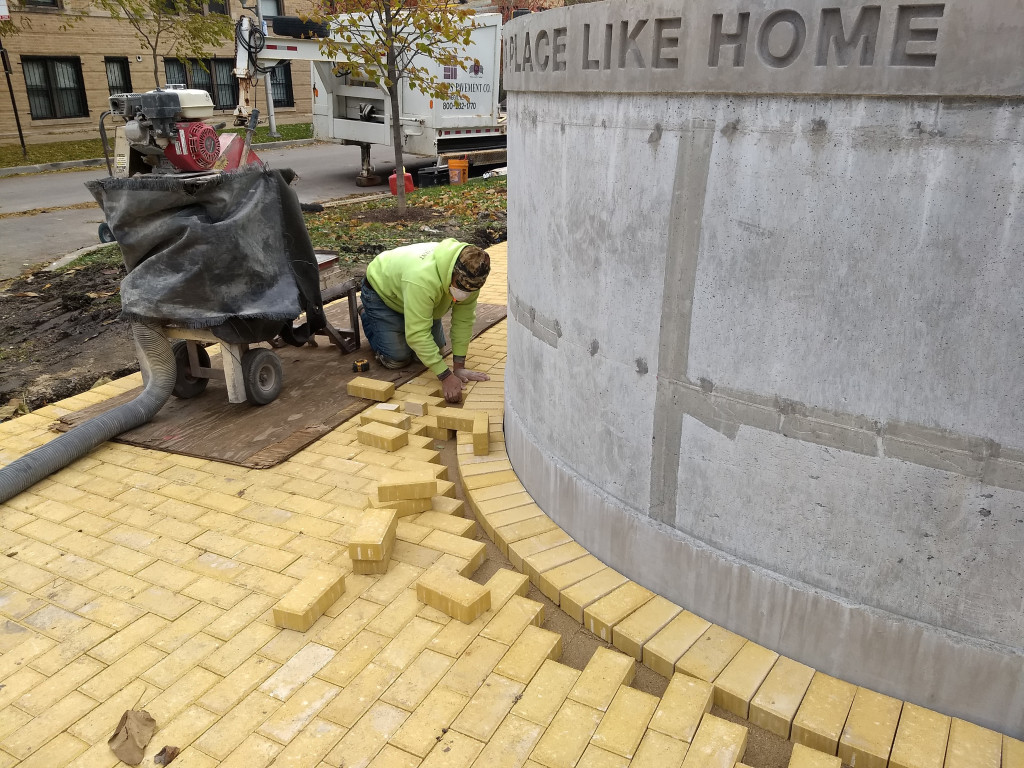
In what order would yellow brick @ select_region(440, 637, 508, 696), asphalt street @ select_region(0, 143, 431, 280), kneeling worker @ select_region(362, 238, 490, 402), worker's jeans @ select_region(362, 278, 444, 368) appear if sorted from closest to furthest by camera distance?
1. yellow brick @ select_region(440, 637, 508, 696)
2. kneeling worker @ select_region(362, 238, 490, 402)
3. worker's jeans @ select_region(362, 278, 444, 368)
4. asphalt street @ select_region(0, 143, 431, 280)

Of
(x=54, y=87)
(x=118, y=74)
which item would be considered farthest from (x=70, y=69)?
(x=118, y=74)

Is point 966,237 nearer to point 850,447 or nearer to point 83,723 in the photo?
point 850,447

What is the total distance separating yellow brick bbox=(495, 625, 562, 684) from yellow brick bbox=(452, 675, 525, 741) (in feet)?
0.12

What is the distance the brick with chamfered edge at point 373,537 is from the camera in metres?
3.27

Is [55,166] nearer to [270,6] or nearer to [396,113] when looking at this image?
[396,113]

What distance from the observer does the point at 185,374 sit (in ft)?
16.7

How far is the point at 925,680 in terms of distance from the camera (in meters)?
2.47

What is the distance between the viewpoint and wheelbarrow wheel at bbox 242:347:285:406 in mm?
4840

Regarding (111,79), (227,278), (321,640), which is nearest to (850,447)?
(321,640)

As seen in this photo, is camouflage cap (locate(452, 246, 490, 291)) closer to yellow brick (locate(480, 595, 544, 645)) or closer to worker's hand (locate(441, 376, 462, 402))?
worker's hand (locate(441, 376, 462, 402))

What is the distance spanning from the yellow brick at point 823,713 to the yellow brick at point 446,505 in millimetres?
1818

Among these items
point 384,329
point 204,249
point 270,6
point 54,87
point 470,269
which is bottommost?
point 384,329

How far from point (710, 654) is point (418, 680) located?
1073mm

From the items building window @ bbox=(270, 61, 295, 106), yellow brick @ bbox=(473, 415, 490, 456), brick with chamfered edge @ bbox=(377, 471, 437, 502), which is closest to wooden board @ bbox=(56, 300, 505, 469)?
brick with chamfered edge @ bbox=(377, 471, 437, 502)
